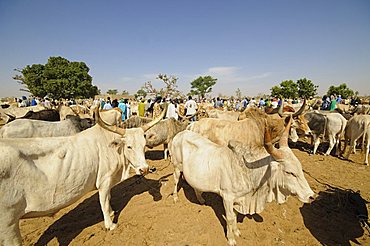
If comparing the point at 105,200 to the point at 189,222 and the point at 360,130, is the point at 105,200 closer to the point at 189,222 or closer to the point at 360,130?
the point at 189,222

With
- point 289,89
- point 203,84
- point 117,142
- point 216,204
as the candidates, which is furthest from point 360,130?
point 203,84

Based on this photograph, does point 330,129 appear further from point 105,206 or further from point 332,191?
point 105,206

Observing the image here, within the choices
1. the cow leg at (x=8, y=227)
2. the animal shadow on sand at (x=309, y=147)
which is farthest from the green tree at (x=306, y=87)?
the cow leg at (x=8, y=227)

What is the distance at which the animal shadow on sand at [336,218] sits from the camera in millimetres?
3333

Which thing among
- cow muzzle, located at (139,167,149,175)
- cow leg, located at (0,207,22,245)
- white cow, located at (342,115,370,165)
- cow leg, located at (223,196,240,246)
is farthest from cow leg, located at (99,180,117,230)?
white cow, located at (342,115,370,165)

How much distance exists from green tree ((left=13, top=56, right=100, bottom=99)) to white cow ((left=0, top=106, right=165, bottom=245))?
1362 inches

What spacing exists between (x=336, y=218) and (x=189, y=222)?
9.64 feet

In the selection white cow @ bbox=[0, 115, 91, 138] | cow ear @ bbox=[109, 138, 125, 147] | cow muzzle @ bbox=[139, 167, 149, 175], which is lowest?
cow muzzle @ bbox=[139, 167, 149, 175]

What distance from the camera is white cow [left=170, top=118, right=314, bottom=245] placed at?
2.70 meters

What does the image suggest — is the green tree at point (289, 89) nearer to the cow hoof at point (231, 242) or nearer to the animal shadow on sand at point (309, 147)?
the animal shadow on sand at point (309, 147)

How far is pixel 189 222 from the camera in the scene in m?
3.71

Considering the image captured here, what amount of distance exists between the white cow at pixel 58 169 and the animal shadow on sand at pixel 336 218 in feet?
11.1

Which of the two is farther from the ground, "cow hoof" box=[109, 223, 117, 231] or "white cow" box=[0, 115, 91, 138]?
"white cow" box=[0, 115, 91, 138]

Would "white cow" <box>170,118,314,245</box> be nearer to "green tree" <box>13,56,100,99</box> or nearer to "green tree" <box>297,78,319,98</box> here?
"green tree" <box>13,56,100,99</box>
